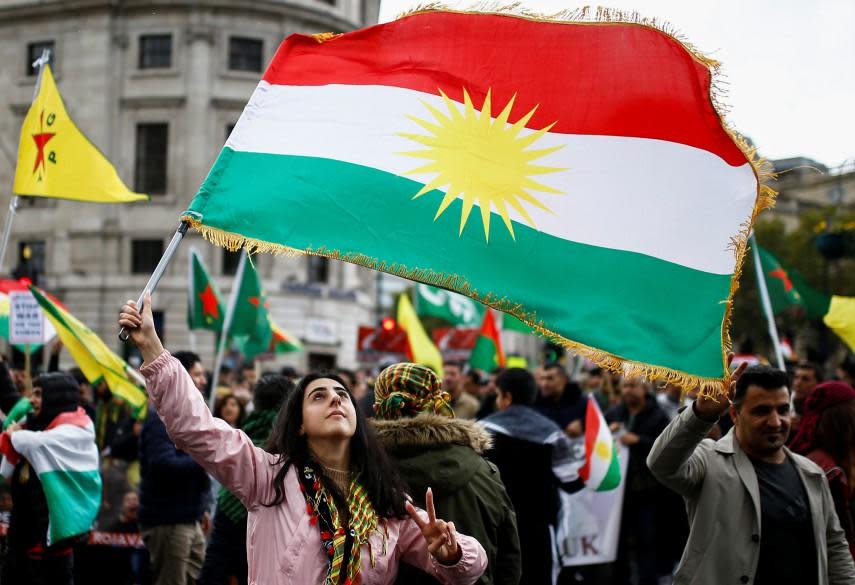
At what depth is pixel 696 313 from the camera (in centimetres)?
418

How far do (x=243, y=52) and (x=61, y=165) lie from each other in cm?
3235

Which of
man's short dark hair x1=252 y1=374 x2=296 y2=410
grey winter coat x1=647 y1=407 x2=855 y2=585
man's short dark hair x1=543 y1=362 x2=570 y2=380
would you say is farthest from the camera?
man's short dark hair x1=543 y1=362 x2=570 y2=380

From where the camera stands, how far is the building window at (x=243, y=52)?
1555 inches

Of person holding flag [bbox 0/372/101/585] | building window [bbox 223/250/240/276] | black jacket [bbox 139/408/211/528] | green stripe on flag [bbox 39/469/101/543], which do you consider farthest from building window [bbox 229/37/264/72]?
green stripe on flag [bbox 39/469/101/543]

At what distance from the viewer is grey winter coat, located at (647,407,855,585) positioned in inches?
162

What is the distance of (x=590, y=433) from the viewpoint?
742 centimetres

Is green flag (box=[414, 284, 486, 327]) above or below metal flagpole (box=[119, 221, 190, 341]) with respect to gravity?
below

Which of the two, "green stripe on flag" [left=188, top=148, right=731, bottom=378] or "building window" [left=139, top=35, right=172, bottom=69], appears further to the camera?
"building window" [left=139, top=35, right=172, bottom=69]

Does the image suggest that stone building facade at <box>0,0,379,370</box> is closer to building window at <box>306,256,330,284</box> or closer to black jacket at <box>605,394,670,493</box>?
building window at <box>306,256,330,284</box>

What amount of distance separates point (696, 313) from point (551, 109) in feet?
3.72

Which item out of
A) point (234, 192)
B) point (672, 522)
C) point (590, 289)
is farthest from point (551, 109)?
point (672, 522)

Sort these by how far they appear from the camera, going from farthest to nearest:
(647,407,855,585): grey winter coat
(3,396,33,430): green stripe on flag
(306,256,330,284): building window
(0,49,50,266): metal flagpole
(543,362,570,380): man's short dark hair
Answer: (306,256,330,284): building window
(543,362,570,380): man's short dark hair
(0,49,50,266): metal flagpole
(3,396,33,430): green stripe on flag
(647,407,855,585): grey winter coat

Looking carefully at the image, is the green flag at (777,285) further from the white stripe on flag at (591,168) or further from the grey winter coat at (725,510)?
the white stripe on flag at (591,168)

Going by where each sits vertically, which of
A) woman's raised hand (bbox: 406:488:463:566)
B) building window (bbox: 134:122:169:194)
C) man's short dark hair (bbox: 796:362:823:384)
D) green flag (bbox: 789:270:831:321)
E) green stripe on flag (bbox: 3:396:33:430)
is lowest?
green stripe on flag (bbox: 3:396:33:430)
